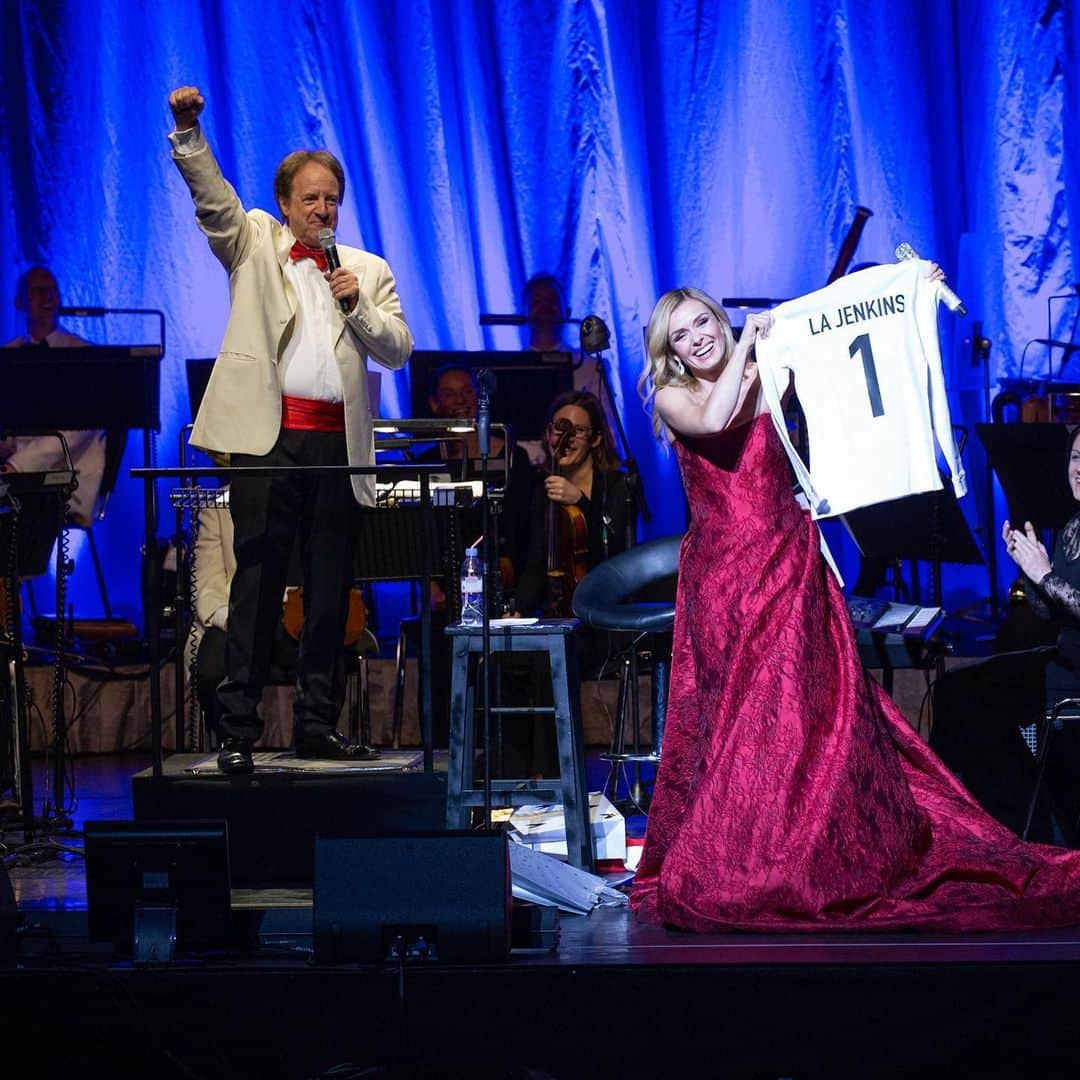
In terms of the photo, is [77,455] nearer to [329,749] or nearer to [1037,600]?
[329,749]

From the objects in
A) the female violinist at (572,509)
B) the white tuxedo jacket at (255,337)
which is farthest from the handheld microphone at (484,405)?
the female violinist at (572,509)

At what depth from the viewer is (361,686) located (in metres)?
5.99

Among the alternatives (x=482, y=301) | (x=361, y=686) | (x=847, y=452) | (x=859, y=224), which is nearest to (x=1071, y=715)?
(x=847, y=452)

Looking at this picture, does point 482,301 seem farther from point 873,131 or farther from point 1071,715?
point 1071,715

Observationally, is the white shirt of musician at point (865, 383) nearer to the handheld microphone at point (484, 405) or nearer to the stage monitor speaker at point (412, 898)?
the handheld microphone at point (484, 405)

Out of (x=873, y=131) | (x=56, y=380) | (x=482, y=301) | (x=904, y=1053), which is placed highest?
(x=873, y=131)

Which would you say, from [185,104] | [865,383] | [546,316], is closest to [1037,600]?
[865,383]

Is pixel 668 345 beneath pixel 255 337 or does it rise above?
beneath

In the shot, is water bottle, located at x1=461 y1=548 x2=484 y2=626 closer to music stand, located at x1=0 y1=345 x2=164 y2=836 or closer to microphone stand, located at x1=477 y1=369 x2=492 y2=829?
microphone stand, located at x1=477 y1=369 x2=492 y2=829

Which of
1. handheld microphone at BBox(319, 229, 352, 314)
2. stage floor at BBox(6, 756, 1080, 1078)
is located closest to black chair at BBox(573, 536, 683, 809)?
handheld microphone at BBox(319, 229, 352, 314)

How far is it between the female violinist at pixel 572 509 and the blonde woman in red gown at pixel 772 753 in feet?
6.95

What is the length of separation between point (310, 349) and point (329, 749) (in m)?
1.15

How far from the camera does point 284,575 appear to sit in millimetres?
4473

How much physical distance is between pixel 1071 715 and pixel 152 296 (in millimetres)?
5379
